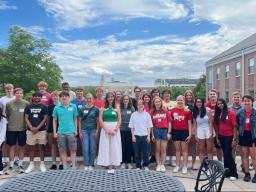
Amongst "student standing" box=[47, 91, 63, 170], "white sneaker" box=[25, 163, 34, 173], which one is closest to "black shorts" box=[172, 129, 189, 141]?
"student standing" box=[47, 91, 63, 170]

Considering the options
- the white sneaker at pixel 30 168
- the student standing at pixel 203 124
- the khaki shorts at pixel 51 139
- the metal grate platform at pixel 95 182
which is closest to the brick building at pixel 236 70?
the student standing at pixel 203 124

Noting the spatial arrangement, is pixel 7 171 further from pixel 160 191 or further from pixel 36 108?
pixel 160 191

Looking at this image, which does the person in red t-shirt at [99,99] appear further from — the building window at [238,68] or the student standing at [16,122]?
the building window at [238,68]

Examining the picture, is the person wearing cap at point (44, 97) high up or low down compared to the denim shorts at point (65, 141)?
up

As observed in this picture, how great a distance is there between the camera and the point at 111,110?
7.29 meters

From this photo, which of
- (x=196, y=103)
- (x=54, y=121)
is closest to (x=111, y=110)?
(x=54, y=121)

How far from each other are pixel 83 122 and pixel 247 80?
28.1m

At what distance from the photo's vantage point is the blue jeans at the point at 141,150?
7477mm

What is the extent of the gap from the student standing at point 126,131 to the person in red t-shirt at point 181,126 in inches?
37.4

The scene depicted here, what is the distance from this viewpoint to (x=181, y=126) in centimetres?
752

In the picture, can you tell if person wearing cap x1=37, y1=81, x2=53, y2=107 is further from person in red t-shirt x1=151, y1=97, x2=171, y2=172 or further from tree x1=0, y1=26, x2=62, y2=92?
tree x1=0, y1=26, x2=62, y2=92

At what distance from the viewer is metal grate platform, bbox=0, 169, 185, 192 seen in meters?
3.17

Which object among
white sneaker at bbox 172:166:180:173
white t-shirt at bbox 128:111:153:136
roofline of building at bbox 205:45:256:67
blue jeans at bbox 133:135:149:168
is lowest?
white sneaker at bbox 172:166:180:173

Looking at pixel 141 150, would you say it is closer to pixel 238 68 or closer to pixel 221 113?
pixel 221 113
